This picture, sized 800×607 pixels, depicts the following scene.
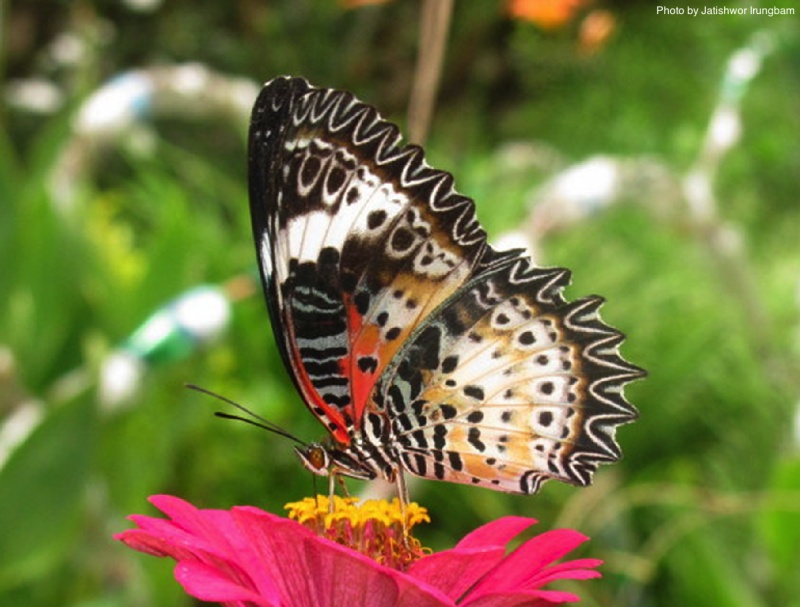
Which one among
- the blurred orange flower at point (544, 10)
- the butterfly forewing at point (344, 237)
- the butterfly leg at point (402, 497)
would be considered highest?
the blurred orange flower at point (544, 10)

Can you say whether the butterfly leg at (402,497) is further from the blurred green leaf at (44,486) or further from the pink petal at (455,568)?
the blurred green leaf at (44,486)

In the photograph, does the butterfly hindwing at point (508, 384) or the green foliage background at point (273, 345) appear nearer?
the butterfly hindwing at point (508, 384)

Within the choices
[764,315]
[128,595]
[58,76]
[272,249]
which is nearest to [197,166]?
[58,76]

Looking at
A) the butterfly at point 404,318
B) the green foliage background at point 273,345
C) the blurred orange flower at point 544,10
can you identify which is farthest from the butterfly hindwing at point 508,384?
the blurred orange flower at point 544,10

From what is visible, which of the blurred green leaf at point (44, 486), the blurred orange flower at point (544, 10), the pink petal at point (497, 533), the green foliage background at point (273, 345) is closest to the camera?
the pink petal at point (497, 533)

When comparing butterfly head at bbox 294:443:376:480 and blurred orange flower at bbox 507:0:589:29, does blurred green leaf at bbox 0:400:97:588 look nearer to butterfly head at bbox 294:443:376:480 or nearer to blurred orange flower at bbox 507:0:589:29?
butterfly head at bbox 294:443:376:480

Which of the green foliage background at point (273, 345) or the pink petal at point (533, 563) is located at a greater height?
the green foliage background at point (273, 345)
